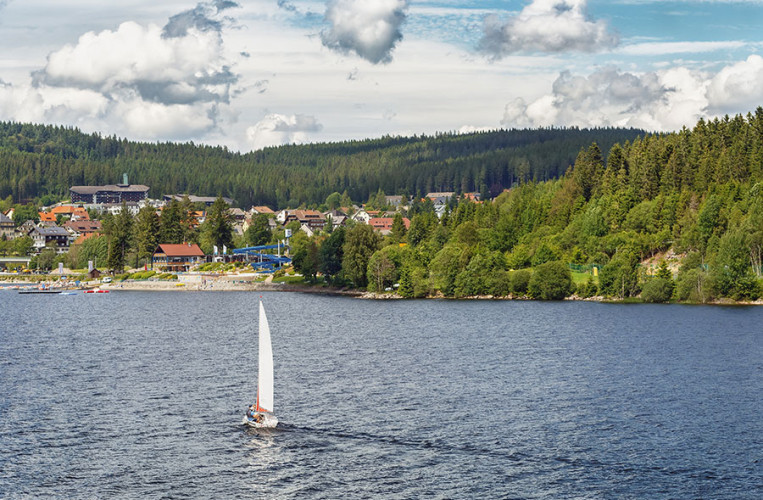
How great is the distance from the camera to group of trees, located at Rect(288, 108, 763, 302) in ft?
457

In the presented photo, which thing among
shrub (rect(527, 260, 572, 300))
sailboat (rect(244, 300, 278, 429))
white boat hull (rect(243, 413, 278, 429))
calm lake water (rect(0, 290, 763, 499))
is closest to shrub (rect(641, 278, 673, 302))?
shrub (rect(527, 260, 572, 300))

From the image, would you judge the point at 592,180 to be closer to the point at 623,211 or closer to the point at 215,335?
the point at 623,211

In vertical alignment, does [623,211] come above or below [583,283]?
above

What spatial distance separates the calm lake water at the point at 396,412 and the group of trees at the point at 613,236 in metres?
31.6

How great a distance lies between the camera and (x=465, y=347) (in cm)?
9031

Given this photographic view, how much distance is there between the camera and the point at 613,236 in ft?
516

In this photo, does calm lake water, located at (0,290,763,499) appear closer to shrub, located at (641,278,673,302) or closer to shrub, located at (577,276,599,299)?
shrub, located at (641,278,673,302)

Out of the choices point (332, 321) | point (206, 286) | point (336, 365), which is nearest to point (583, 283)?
point (332, 321)

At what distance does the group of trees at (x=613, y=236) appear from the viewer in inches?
5487

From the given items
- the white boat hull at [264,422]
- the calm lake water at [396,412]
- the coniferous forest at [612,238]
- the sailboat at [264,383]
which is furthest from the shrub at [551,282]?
the white boat hull at [264,422]

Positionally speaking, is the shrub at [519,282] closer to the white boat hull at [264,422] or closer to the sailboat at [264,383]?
the sailboat at [264,383]

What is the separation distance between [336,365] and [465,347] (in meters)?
17.1

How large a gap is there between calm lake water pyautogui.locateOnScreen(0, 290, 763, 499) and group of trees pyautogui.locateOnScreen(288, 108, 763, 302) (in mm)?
31567

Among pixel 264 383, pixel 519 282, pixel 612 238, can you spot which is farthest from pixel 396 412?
pixel 612 238
